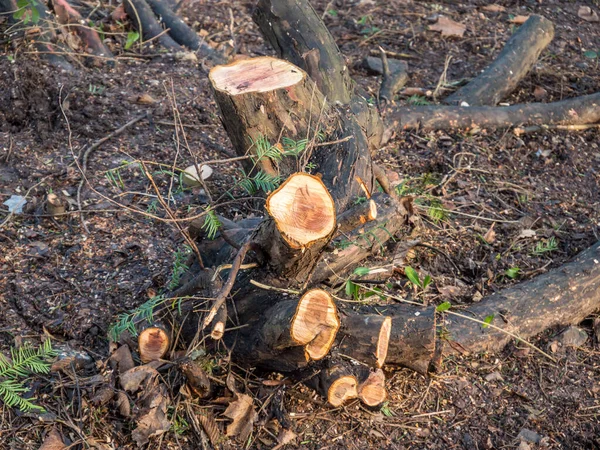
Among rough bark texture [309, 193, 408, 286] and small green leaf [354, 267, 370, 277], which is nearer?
rough bark texture [309, 193, 408, 286]

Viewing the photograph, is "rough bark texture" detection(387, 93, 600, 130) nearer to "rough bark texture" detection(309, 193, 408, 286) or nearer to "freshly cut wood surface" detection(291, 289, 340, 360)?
"rough bark texture" detection(309, 193, 408, 286)

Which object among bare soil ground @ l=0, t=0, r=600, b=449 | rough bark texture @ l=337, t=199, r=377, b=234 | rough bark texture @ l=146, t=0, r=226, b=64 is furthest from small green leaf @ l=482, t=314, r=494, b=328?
rough bark texture @ l=146, t=0, r=226, b=64

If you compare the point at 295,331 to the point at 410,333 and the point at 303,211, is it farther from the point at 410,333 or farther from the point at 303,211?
the point at 410,333

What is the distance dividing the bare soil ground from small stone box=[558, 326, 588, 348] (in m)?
0.04

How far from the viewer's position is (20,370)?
274 cm

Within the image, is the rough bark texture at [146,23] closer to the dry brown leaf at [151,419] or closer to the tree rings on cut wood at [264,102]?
the tree rings on cut wood at [264,102]

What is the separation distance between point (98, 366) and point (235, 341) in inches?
22.0

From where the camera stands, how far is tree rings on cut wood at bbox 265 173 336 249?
95.2 inches

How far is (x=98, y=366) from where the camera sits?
9.27ft

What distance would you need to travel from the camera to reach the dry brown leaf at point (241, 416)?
2.75 meters

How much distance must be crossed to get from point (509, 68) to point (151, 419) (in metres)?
3.93

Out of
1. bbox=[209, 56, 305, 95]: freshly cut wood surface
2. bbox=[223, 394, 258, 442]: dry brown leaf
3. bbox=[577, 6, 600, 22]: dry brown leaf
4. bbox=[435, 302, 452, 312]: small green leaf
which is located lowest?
bbox=[577, 6, 600, 22]: dry brown leaf

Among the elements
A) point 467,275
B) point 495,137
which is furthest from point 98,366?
point 495,137

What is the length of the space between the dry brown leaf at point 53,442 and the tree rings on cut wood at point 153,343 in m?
0.44
